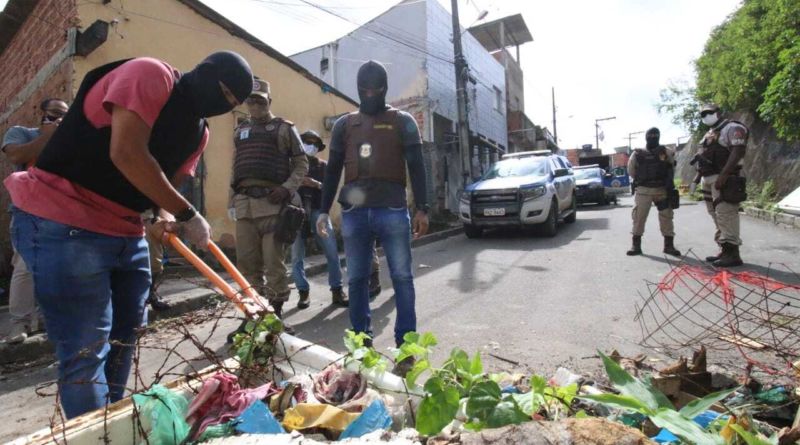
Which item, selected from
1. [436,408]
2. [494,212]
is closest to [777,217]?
[494,212]

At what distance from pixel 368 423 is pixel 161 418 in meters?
0.62

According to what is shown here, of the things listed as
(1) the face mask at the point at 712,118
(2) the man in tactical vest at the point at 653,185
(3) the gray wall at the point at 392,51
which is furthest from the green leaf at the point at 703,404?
(3) the gray wall at the point at 392,51

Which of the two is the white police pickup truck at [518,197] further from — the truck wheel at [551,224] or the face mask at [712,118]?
the face mask at [712,118]

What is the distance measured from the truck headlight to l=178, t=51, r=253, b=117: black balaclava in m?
7.13

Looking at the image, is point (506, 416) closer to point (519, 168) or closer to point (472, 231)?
point (472, 231)

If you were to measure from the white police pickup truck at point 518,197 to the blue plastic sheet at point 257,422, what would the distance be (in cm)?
748

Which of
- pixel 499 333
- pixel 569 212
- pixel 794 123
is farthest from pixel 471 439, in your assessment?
pixel 794 123

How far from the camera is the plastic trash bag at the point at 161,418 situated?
1.29m

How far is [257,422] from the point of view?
1302 millimetres

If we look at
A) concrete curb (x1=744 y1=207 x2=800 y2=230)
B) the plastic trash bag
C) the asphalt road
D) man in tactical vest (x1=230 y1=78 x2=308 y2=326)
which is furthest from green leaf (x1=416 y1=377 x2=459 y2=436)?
concrete curb (x1=744 y1=207 x2=800 y2=230)

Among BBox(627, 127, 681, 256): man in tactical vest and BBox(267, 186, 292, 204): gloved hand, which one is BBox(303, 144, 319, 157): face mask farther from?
BBox(627, 127, 681, 256): man in tactical vest

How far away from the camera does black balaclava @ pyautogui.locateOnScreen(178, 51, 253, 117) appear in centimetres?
173

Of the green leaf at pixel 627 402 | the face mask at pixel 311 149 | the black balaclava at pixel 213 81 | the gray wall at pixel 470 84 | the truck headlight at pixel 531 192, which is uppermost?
the gray wall at pixel 470 84

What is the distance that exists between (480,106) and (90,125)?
20.8 metres
